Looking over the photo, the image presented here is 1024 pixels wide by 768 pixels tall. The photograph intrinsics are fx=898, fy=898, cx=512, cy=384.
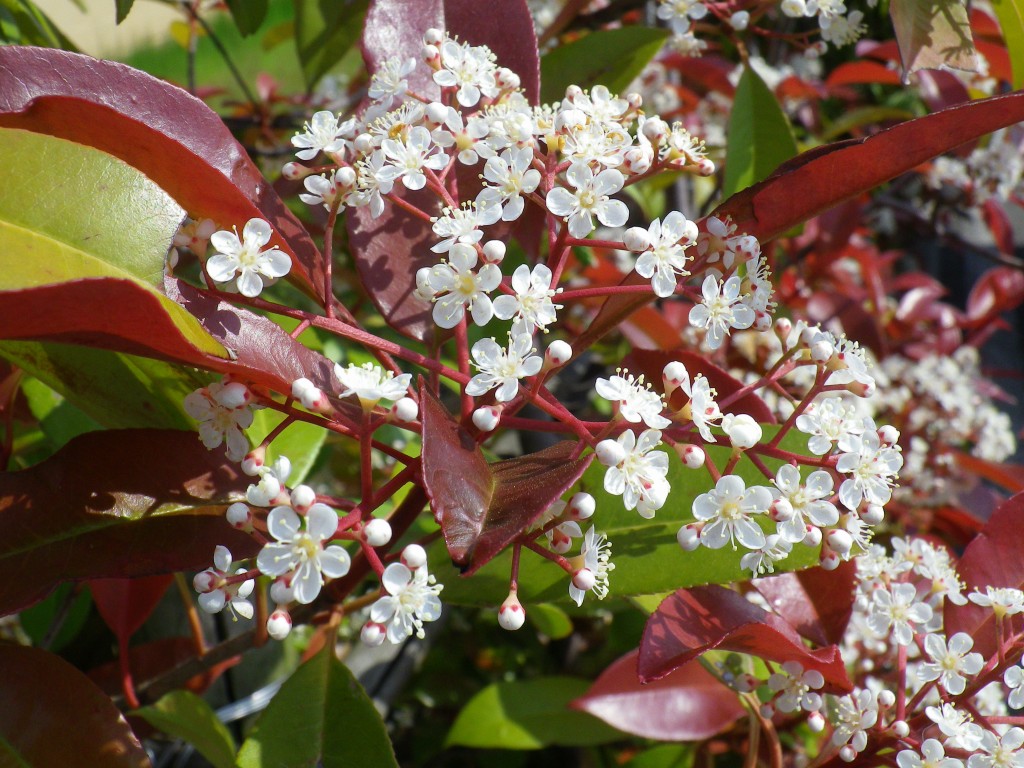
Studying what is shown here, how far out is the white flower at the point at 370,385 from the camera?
70cm

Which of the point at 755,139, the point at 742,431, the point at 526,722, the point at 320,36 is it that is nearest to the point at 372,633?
the point at 742,431

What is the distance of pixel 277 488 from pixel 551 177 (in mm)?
375

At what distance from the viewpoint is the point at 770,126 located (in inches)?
53.9

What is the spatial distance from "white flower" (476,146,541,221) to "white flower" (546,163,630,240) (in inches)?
1.0

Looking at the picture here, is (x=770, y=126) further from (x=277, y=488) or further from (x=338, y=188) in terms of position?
(x=277, y=488)

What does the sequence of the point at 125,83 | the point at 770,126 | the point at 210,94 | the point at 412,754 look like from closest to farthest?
the point at 125,83, the point at 770,126, the point at 412,754, the point at 210,94

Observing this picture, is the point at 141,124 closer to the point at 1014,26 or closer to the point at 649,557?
the point at 649,557

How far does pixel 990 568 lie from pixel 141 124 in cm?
101

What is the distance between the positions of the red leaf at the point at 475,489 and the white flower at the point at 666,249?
0.19 meters

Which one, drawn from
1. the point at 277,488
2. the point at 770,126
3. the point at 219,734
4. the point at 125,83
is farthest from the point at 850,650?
the point at 125,83

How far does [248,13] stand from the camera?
1.42 meters

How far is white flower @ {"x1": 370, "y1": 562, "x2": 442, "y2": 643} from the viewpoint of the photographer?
70 centimetres

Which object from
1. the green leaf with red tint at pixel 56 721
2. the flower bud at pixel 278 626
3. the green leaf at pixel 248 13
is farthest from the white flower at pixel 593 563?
the green leaf at pixel 248 13

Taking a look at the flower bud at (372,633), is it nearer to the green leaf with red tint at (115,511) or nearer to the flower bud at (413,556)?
the flower bud at (413,556)
